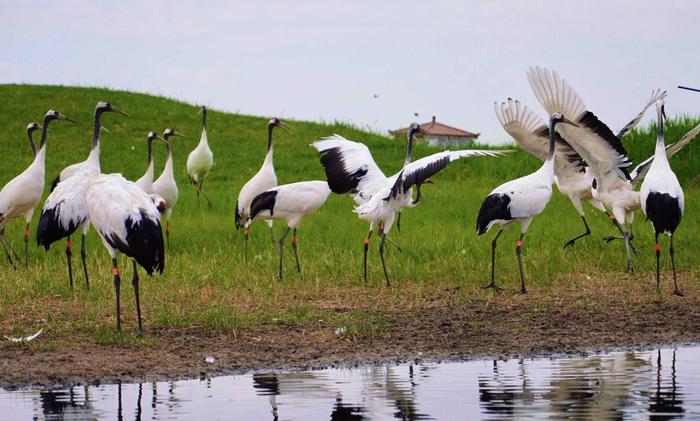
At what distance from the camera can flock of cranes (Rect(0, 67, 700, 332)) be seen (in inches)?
370

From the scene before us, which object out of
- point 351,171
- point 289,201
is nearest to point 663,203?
point 351,171

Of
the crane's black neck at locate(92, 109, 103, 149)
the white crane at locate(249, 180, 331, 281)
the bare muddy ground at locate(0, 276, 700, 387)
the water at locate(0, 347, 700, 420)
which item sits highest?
the crane's black neck at locate(92, 109, 103, 149)

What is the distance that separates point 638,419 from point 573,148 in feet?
23.0

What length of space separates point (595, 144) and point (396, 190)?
2.45m

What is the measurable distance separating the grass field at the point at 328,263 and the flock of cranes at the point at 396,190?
33cm

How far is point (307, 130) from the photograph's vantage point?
28922mm

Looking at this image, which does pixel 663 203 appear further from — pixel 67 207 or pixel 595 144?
pixel 67 207

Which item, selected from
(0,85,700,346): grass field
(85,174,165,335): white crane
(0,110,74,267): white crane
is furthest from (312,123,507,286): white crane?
(0,110,74,267): white crane

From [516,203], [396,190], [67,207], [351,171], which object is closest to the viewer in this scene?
[67,207]

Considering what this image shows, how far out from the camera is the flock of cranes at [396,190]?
9398 millimetres

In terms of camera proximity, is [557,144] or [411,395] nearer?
[411,395]

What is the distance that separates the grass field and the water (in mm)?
1489

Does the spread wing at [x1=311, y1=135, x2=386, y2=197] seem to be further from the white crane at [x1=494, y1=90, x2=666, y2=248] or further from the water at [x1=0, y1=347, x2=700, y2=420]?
the water at [x1=0, y1=347, x2=700, y2=420]

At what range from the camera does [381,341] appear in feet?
29.2
